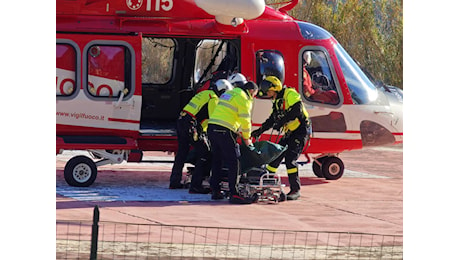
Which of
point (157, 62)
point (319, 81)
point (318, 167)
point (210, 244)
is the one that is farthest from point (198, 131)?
point (157, 62)

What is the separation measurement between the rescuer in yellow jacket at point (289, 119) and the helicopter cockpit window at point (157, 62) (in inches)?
118

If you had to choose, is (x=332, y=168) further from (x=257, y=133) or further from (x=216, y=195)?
(x=216, y=195)

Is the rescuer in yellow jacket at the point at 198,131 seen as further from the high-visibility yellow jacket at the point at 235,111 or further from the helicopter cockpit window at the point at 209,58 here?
the helicopter cockpit window at the point at 209,58

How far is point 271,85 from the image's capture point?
13422mm

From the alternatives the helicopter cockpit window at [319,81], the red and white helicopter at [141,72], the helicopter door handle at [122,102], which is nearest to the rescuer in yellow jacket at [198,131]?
the red and white helicopter at [141,72]

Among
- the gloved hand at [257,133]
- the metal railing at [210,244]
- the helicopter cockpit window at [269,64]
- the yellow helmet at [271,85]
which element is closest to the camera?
the metal railing at [210,244]

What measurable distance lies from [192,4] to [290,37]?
1.68m

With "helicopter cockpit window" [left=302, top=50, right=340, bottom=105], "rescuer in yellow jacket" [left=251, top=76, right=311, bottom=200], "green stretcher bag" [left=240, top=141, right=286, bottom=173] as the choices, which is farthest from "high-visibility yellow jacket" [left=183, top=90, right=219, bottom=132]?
"helicopter cockpit window" [left=302, top=50, right=340, bottom=105]

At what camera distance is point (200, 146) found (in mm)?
13648

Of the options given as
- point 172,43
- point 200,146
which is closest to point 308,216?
point 200,146

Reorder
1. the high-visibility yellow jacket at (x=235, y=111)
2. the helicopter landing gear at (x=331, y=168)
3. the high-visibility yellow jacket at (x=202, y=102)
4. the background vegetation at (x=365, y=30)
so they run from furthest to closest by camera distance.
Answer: the background vegetation at (x=365, y=30)
the helicopter landing gear at (x=331, y=168)
the high-visibility yellow jacket at (x=202, y=102)
the high-visibility yellow jacket at (x=235, y=111)

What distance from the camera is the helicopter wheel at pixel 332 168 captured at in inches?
633

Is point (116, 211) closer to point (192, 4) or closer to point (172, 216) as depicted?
point (172, 216)

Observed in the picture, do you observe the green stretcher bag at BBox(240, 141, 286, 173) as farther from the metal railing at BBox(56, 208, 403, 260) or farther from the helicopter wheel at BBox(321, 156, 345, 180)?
the helicopter wheel at BBox(321, 156, 345, 180)
